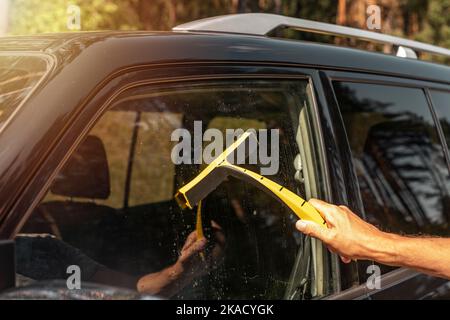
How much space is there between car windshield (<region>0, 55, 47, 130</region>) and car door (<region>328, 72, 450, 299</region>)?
984 millimetres

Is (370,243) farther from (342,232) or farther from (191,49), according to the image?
(191,49)

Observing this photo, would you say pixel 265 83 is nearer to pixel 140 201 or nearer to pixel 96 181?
pixel 96 181

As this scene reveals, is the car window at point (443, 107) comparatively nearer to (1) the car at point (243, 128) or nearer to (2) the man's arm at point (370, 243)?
(1) the car at point (243, 128)

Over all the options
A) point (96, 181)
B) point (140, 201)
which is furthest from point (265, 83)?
point (140, 201)

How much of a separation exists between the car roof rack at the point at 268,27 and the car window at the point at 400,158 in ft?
1.05

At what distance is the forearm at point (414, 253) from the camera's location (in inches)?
75.0

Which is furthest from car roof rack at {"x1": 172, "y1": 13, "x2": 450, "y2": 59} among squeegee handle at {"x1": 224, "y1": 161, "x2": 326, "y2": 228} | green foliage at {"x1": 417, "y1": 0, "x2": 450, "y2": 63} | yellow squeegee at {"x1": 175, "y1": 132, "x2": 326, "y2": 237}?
green foliage at {"x1": 417, "y1": 0, "x2": 450, "y2": 63}

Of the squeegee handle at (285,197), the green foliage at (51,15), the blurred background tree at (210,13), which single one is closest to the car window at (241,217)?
the squeegee handle at (285,197)

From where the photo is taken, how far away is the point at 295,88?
2.12 meters

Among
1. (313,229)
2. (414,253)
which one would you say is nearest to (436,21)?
(414,253)

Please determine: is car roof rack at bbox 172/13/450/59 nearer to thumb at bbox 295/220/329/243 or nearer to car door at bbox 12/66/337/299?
car door at bbox 12/66/337/299

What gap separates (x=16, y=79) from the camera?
1.63m

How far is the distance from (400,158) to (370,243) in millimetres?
872

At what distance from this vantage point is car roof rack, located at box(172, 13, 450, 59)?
2293 millimetres
